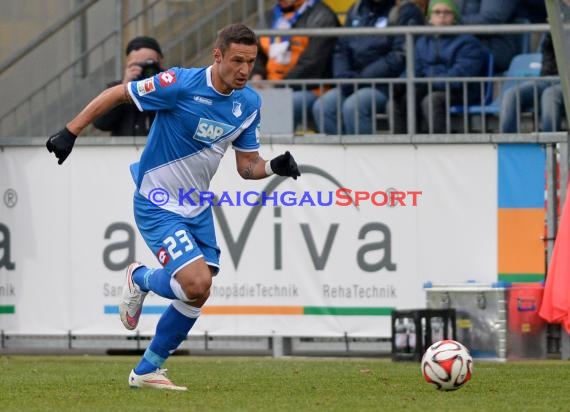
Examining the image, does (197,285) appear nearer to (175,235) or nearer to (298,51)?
(175,235)

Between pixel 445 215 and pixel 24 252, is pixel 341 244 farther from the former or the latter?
pixel 24 252

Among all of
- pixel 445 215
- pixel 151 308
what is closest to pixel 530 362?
pixel 445 215

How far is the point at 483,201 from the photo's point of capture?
1518cm

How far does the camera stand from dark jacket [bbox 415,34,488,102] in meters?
15.9

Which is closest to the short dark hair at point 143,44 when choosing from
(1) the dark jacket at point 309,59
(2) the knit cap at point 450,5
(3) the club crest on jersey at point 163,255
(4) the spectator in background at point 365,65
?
(1) the dark jacket at point 309,59

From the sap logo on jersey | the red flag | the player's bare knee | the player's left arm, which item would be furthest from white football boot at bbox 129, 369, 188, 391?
the red flag

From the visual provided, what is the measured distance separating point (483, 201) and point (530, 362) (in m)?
1.68

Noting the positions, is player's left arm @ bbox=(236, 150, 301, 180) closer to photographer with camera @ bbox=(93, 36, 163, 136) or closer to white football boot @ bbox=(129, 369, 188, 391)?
white football boot @ bbox=(129, 369, 188, 391)

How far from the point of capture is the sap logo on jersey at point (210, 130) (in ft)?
35.9

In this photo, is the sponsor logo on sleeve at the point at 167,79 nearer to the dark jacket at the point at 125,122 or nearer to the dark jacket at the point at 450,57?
the dark jacket at the point at 125,122

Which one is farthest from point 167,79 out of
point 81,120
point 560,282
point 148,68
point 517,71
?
point 517,71

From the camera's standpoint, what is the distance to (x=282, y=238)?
15.4 meters

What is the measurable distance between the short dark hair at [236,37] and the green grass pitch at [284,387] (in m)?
2.38

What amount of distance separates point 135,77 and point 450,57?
125 inches
